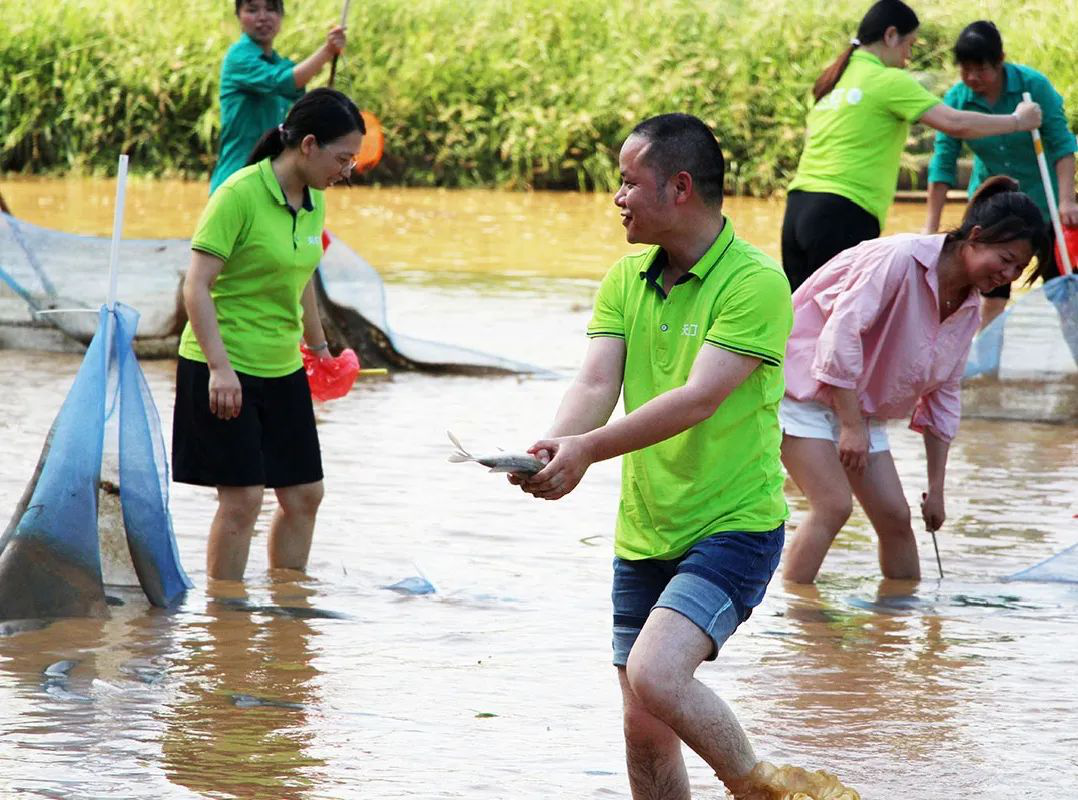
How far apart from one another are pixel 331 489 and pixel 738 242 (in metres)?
3.59

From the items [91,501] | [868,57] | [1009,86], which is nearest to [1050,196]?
[1009,86]

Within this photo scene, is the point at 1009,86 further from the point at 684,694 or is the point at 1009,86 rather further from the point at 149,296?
the point at 684,694

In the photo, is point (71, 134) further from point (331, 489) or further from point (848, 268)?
point (848, 268)

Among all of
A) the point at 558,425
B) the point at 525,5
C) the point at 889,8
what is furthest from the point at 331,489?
the point at 525,5

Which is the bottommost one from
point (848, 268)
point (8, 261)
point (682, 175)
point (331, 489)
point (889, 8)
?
point (331, 489)

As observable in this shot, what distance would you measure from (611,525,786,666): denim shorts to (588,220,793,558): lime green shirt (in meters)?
0.03

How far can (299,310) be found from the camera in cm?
544

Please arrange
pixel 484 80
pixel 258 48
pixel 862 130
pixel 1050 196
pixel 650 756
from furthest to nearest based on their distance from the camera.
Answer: pixel 484 80 < pixel 258 48 < pixel 1050 196 < pixel 862 130 < pixel 650 756

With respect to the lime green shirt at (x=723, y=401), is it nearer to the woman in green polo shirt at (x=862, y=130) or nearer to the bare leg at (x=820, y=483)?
the bare leg at (x=820, y=483)

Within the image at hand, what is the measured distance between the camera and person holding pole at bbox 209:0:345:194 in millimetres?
7945

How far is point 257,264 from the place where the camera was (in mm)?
5250

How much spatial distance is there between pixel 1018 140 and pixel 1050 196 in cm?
57

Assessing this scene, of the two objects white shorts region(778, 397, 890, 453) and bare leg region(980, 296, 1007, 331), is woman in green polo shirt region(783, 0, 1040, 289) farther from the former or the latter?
white shorts region(778, 397, 890, 453)

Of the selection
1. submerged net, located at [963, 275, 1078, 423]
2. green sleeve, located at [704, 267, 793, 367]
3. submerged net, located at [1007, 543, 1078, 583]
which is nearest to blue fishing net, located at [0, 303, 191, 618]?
green sleeve, located at [704, 267, 793, 367]
